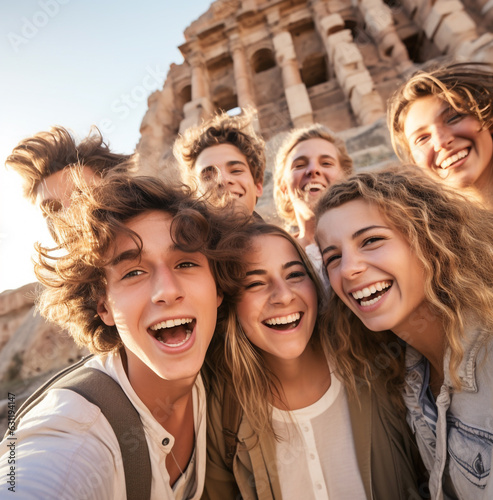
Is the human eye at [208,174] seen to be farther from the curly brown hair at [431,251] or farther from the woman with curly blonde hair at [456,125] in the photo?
the woman with curly blonde hair at [456,125]

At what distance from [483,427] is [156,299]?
6.38ft

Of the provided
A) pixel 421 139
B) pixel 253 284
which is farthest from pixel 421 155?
pixel 253 284

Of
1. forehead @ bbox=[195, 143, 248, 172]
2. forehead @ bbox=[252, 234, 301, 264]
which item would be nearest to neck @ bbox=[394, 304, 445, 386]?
forehead @ bbox=[252, 234, 301, 264]

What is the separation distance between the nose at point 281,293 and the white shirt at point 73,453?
1041 millimetres

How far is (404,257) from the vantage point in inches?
73.2

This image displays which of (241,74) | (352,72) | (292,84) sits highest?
(241,74)

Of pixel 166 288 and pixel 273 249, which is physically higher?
pixel 273 249

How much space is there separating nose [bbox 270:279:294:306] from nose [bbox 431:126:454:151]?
84.4 inches

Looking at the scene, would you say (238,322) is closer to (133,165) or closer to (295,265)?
(295,265)

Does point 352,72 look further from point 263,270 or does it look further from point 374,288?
point 374,288

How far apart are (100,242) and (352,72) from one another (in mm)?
11972

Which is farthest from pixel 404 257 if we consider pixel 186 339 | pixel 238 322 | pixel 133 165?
pixel 133 165

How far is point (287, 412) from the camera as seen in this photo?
217 cm

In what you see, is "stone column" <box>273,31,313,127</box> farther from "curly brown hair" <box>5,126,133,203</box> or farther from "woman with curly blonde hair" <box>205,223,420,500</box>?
"woman with curly blonde hair" <box>205,223,420,500</box>
